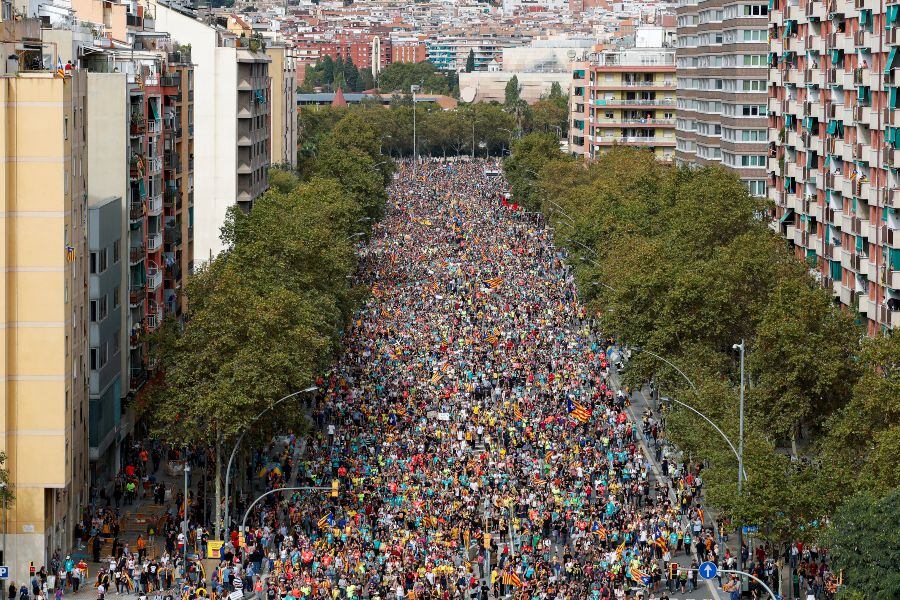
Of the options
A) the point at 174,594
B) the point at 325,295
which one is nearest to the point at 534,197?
the point at 325,295

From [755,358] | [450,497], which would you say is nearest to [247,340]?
[450,497]

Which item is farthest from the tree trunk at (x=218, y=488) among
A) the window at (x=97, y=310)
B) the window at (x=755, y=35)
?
the window at (x=755, y=35)

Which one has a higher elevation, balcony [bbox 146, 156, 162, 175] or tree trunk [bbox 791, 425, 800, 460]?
balcony [bbox 146, 156, 162, 175]

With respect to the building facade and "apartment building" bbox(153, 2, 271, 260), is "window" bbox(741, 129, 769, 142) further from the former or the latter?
the building facade

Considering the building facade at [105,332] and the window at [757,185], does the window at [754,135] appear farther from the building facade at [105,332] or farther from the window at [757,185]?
the building facade at [105,332]

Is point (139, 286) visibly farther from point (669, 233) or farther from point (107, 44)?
point (669, 233)

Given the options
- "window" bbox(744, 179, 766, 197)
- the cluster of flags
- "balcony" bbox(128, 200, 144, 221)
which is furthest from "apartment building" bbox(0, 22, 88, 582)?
"window" bbox(744, 179, 766, 197)
